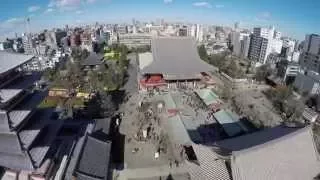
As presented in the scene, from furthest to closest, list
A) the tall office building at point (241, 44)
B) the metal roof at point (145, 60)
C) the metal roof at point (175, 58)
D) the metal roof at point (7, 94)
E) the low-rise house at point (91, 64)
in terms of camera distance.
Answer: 1. the tall office building at point (241, 44)
2. the low-rise house at point (91, 64)
3. the metal roof at point (145, 60)
4. the metal roof at point (175, 58)
5. the metal roof at point (7, 94)

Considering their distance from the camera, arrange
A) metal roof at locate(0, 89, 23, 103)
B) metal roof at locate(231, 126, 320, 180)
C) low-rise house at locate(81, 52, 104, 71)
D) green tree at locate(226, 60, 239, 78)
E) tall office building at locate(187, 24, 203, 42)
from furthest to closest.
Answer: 1. tall office building at locate(187, 24, 203, 42)
2. low-rise house at locate(81, 52, 104, 71)
3. green tree at locate(226, 60, 239, 78)
4. metal roof at locate(0, 89, 23, 103)
5. metal roof at locate(231, 126, 320, 180)

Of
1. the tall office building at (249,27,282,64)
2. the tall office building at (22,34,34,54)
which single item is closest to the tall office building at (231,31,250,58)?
the tall office building at (249,27,282,64)

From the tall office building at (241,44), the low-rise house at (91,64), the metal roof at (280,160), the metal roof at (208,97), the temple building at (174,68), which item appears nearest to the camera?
the metal roof at (280,160)

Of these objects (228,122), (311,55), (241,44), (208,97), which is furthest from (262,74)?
(241,44)

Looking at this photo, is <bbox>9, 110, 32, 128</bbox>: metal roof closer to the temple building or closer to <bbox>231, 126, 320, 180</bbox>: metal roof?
<bbox>231, 126, 320, 180</bbox>: metal roof

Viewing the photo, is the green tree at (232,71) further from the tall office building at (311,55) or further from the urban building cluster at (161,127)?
the tall office building at (311,55)

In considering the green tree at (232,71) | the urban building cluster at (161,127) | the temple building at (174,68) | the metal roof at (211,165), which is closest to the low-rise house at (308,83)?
the urban building cluster at (161,127)
